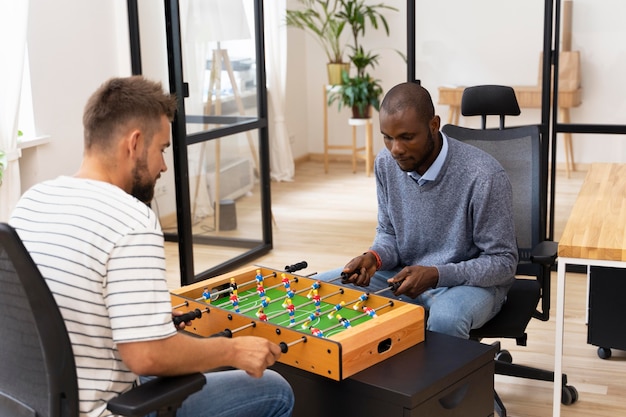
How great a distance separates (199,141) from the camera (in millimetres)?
4594

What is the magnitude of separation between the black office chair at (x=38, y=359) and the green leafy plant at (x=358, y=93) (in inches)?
224

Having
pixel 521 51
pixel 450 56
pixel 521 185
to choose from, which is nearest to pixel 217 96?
pixel 450 56

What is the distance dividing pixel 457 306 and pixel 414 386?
2.14 feet

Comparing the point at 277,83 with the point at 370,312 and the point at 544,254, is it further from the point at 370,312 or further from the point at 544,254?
the point at 370,312

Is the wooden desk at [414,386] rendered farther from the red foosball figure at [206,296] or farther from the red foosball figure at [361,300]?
the red foosball figure at [206,296]

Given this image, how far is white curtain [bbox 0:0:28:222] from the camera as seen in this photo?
400 centimetres

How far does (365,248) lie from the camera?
5242 millimetres

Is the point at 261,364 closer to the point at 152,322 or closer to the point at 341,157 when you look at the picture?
the point at 152,322

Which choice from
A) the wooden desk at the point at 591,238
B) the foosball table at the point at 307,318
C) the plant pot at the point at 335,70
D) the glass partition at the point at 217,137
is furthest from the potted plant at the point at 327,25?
the foosball table at the point at 307,318

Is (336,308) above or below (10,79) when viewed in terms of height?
below

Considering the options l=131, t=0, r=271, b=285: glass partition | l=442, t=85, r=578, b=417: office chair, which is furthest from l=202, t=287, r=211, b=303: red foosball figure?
l=131, t=0, r=271, b=285: glass partition

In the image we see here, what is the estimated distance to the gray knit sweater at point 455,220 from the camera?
2.68m

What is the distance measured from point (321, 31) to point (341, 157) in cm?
120

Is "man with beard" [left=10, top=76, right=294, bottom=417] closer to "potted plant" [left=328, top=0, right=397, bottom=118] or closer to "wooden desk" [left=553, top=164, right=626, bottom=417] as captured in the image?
"wooden desk" [left=553, top=164, right=626, bottom=417]
